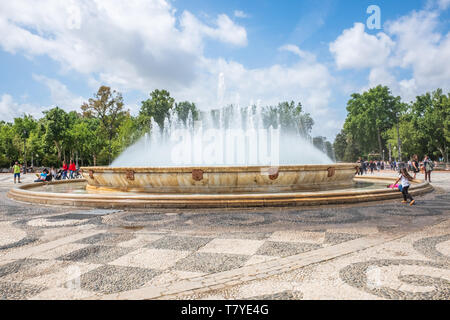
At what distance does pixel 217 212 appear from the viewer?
7.89m

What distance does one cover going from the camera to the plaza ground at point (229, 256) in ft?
10.2

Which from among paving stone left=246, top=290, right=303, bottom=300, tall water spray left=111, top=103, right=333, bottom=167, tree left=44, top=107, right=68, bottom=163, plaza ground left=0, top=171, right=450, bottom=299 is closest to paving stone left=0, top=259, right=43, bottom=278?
plaza ground left=0, top=171, right=450, bottom=299

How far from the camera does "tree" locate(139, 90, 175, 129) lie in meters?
65.1

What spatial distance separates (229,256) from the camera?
4.23m

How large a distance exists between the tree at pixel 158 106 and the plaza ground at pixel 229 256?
195ft

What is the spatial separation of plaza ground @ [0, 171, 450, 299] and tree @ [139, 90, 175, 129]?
195ft

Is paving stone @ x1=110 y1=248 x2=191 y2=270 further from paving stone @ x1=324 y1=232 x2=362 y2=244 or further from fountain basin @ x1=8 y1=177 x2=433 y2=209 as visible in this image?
fountain basin @ x1=8 y1=177 x2=433 y2=209

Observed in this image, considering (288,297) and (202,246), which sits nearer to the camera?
(288,297)

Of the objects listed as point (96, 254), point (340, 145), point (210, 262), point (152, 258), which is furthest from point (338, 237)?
point (340, 145)

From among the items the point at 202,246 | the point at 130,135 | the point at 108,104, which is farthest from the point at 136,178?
the point at 108,104

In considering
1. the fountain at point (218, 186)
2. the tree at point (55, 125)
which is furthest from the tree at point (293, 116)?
the fountain at point (218, 186)

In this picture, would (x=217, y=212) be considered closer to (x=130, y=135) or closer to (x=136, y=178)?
(x=136, y=178)

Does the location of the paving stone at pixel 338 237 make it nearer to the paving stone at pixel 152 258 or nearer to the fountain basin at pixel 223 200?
the paving stone at pixel 152 258
